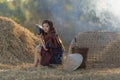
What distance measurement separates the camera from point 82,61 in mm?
8250

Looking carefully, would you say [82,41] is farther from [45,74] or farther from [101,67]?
[45,74]

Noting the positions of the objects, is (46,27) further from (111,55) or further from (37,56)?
(111,55)

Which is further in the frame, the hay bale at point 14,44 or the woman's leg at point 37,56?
the hay bale at point 14,44

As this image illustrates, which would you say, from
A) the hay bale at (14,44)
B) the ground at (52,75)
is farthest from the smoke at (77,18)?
the ground at (52,75)

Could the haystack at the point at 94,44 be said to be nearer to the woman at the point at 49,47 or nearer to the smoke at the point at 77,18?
the woman at the point at 49,47

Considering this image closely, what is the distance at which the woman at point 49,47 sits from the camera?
8453 mm

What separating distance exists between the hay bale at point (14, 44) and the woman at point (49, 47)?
1.30 metres

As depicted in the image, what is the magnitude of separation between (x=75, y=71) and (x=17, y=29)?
11.8ft

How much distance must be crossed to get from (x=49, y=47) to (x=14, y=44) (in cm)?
221

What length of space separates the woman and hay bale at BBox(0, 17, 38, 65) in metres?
1.30

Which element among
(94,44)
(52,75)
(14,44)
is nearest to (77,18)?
(14,44)

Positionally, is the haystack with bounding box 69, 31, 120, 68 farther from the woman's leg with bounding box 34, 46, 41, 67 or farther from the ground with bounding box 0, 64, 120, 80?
the ground with bounding box 0, 64, 120, 80

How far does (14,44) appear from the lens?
1051 centimetres

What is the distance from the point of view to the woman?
8453 mm
